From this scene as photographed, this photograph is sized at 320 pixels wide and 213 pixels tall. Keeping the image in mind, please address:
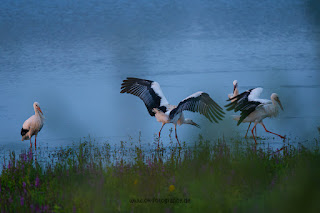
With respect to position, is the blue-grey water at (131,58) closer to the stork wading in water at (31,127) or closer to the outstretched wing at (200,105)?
the stork wading in water at (31,127)

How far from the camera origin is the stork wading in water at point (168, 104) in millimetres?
7578

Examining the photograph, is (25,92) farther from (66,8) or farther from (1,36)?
(66,8)

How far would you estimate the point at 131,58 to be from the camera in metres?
2.67

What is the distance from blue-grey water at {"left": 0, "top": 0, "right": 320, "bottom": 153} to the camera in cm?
780

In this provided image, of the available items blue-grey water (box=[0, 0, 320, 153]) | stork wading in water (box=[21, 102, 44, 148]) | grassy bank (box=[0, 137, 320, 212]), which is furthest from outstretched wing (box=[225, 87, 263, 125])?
stork wading in water (box=[21, 102, 44, 148])

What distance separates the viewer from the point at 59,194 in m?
4.30

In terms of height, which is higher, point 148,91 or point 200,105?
point 148,91

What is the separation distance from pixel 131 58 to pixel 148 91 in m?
6.35

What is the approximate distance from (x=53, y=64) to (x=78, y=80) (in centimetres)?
243

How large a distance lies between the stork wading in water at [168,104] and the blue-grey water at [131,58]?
0.29 metres

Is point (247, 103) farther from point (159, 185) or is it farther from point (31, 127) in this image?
point (159, 185)

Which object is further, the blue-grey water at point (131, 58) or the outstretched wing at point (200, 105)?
the blue-grey water at point (131, 58)

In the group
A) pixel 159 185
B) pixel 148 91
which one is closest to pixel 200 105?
pixel 148 91

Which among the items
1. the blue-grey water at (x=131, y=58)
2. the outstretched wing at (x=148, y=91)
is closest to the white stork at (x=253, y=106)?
the blue-grey water at (x=131, y=58)
